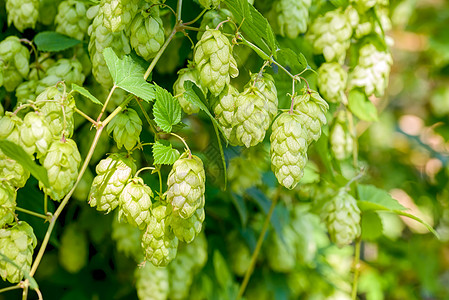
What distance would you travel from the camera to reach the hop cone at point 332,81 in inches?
55.2

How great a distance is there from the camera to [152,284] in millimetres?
1450

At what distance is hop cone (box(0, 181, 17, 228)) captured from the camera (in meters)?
0.89

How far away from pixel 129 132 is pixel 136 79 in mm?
100

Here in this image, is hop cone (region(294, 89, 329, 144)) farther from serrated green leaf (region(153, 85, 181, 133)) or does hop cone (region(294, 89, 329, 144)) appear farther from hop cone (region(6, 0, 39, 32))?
hop cone (region(6, 0, 39, 32))

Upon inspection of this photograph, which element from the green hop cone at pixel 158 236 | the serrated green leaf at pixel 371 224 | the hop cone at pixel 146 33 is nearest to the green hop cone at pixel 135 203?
Answer: the green hop cone at pixel 158 236

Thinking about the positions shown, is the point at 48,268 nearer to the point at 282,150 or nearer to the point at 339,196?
the point at 339,196

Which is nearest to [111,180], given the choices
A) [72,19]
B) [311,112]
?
[311,112]

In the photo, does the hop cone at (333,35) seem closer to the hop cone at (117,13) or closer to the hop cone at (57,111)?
the hop cone at (117,13)

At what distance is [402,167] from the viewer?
3199 mm

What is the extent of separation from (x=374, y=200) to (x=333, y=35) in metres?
0.50

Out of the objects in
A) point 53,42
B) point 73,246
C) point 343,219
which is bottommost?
point 73,246

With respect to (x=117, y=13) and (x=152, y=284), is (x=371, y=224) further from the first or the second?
(x=117, y=13)

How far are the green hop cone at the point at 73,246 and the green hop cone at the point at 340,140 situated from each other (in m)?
0.84

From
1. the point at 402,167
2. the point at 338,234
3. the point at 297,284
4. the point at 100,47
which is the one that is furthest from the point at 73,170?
the point at 402,167
